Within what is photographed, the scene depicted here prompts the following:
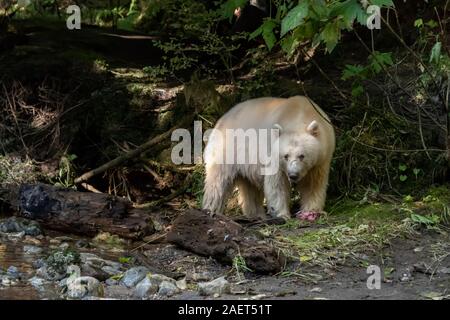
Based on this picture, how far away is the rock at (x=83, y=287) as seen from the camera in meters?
6.06

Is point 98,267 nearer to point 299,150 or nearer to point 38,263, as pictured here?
point 38,263

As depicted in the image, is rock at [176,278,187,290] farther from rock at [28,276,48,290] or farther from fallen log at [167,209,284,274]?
rock at [28,276,48,290]

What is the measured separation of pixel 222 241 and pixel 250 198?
2.48 metres

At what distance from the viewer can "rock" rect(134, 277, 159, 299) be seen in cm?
610

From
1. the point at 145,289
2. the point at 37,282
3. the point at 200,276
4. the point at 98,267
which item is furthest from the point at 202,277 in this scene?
the point at 37,282

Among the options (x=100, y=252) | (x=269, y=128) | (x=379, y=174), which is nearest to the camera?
(x=100, y=252)

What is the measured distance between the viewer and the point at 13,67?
12258 mm

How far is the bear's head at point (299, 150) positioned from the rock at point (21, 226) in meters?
3.12

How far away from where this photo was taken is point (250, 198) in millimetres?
9484

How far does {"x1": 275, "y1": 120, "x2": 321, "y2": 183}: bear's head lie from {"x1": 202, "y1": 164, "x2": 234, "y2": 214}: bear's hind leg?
0.98m

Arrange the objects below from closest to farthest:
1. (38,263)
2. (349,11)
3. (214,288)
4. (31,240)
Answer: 1. (349,11)
2. (214,288)
3. (38,263)
4. (31,240)
